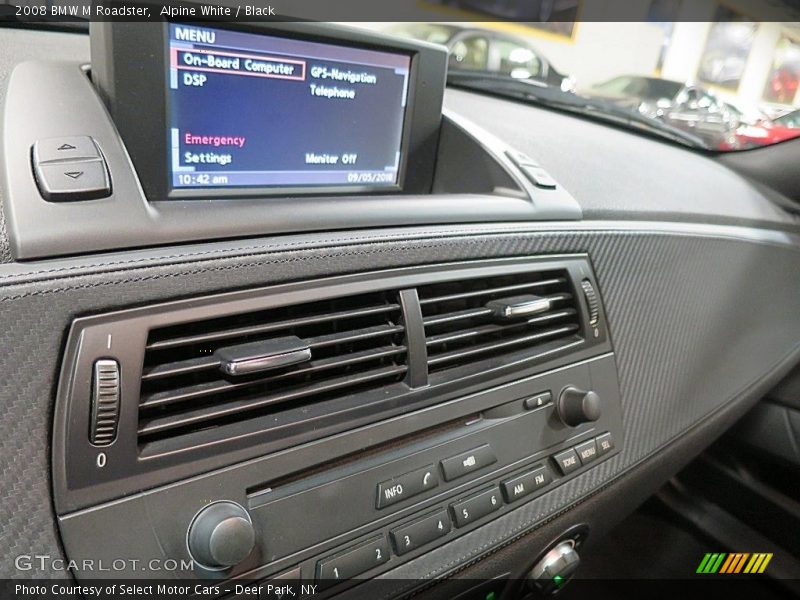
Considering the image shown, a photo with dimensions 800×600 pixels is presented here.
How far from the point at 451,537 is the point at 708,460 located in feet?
3.89

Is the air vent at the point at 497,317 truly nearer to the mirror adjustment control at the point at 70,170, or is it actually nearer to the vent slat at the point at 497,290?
the vent slat at the point at 497,290

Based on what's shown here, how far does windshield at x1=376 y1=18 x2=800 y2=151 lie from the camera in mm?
1689

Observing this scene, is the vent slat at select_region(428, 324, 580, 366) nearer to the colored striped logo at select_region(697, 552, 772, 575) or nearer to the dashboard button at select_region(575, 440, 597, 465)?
the dashboard button at select_region(575, 440, 597, 465)

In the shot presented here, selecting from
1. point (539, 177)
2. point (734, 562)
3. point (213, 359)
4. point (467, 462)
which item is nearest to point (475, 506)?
point (467, 462)

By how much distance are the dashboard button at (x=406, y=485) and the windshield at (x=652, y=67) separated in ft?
2.11

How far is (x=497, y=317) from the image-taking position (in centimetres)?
88

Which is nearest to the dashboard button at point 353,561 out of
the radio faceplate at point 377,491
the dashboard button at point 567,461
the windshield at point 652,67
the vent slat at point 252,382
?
the radio faceplate at point 377,491

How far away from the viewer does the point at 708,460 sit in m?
1.70

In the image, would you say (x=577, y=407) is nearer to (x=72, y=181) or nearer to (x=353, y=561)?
(x=353, y=561)

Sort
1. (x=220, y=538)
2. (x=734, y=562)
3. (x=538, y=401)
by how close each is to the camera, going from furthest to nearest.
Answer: (x=734, y=562), (x=538, y=401), (x=220, y=538)

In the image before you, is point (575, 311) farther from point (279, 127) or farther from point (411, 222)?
point (279, 127)

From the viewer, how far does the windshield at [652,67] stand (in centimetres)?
169

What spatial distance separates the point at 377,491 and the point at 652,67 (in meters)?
5.29

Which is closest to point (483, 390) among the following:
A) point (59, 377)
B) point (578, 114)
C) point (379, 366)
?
point (379, 366)
